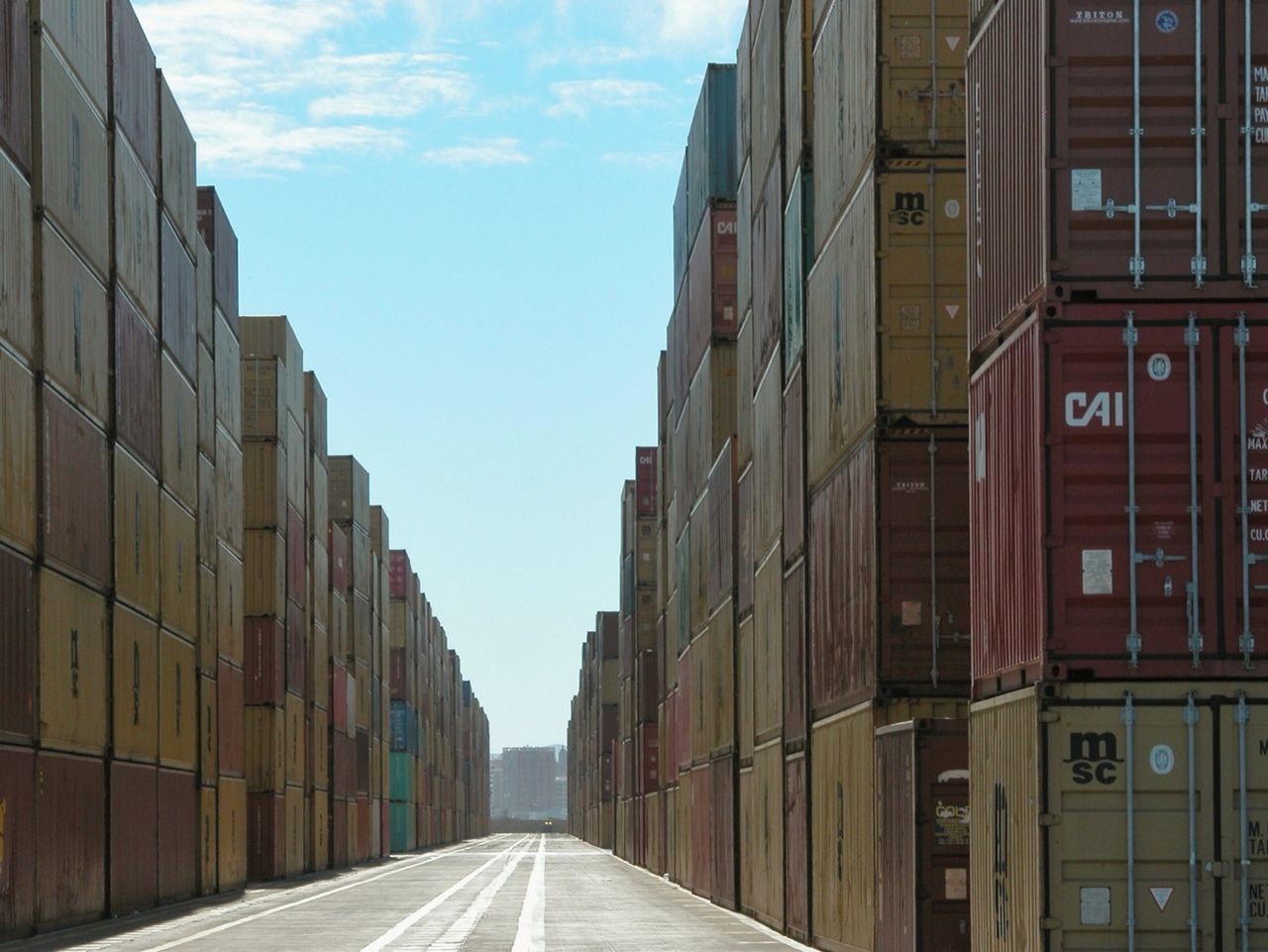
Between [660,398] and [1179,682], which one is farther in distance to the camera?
[660,398]

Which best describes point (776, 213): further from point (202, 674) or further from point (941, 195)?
point (202, 674)

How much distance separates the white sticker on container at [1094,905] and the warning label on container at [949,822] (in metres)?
5.70

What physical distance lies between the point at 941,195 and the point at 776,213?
965 centimetres

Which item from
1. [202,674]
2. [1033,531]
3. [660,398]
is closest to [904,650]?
[1033,531]

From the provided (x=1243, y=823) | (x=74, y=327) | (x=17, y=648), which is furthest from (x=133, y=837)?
(x=1243, y=823)

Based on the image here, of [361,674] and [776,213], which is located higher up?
[776,213]

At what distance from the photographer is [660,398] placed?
67.2 m

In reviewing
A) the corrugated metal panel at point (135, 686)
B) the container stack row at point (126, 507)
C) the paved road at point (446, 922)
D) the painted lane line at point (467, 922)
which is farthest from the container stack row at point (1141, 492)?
the corrugated metal panel at point (135, 686)

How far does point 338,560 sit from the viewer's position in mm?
81250

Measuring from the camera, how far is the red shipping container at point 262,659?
60.9 meters

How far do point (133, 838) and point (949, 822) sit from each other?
2185 cm

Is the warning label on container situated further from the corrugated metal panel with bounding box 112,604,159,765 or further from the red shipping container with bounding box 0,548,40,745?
the corrugated metal panel with bounding box 112,604,159,765

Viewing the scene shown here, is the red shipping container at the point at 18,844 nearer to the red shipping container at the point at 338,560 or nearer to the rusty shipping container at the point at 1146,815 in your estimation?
the rusty shipping container at the point at 1146,815

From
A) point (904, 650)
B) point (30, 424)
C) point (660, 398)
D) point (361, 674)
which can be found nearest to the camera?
point (904, 650)
